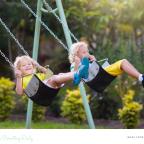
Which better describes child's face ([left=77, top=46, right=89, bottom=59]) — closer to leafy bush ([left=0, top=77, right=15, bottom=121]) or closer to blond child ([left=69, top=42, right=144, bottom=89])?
blond child ([left=69, top=42, right=144, bottom=89])

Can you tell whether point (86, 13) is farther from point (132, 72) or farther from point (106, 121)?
point (132, 72)

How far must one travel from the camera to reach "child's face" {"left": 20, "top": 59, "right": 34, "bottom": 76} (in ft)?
26.9

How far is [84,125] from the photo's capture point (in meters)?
10.6

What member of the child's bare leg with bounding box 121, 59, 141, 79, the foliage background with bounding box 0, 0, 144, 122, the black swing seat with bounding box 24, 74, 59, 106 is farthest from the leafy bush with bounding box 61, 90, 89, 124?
the child's bare leg with bounding box 121, 59, 141, 79

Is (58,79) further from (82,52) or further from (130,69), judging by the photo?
(130,69)

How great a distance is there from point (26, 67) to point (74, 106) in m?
2.56

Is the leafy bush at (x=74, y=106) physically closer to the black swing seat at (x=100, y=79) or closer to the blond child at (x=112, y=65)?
the blond child at (x=112, y=65)

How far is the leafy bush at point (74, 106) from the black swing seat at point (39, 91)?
2570 mm

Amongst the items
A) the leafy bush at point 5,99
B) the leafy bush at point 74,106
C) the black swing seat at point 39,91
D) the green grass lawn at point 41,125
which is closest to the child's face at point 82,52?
the black swing seat at point 39,91

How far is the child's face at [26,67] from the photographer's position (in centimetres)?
819

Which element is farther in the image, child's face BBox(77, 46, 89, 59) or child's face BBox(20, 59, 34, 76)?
child's face BBox(20, 59, 34, 76)

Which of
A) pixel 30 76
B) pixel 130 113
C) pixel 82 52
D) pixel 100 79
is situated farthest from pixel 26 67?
pixel 130 113

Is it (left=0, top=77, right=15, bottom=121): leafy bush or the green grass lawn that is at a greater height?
(left=0, top=77, right=15, bottom=121): leafy bush

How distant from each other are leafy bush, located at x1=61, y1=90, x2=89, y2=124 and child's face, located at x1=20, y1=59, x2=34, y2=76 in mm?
2398
